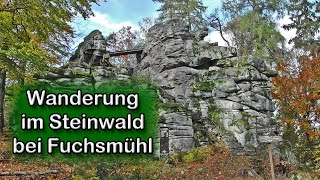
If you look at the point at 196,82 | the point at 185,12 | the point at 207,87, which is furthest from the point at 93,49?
the point at 185,12

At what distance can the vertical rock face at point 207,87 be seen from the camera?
19441 mm

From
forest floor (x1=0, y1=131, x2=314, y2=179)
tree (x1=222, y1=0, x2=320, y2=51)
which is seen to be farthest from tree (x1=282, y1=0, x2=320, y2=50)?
forest floor (x1=0, y1=131, x2=314, y2=179)

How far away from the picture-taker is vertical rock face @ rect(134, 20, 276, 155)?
765 inches

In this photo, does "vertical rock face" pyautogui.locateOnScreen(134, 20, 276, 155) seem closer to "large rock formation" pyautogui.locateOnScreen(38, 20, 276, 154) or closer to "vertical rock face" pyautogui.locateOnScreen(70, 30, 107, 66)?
"large rock formation" pyautogui.locateOnScreen(38, 20, 276, 154)

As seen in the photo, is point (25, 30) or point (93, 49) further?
point (93, 49)

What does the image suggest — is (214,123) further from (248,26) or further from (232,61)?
(248,26)

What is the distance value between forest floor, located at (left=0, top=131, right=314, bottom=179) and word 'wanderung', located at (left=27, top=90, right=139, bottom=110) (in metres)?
1.95

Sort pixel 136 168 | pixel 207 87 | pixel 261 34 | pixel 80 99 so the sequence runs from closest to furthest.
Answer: pixel 80 99, pixel 136 168, pixel 207 87, pixel 261 34

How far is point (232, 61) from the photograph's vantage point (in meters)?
22.2

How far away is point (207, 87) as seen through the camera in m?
21.3

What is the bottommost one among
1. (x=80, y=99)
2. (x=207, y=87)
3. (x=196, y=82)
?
(x=80, y=99)

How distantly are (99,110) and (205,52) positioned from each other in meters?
14.8

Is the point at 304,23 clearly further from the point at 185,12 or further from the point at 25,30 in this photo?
the point at 25,30

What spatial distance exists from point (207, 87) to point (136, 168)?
11285mm
